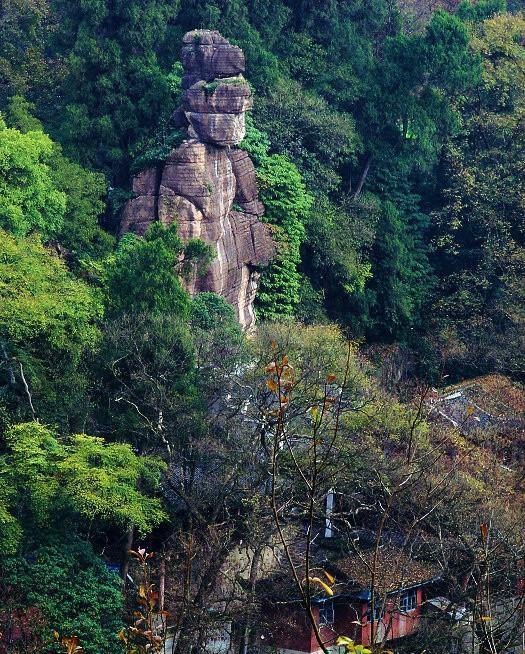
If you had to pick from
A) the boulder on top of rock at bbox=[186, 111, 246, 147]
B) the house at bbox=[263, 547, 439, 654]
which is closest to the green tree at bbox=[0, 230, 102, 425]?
the house at bbox=[263, 547, 439, 654]

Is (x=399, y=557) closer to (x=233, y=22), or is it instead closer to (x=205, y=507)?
(x=205, y=507)

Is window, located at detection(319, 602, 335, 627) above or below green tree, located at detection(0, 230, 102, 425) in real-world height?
below

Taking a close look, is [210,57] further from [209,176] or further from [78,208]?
[78,208]

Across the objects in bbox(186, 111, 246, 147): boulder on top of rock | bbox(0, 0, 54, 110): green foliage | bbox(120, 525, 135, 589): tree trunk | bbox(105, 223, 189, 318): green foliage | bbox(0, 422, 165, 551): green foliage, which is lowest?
bbox(120, 525, 135, 589): tree trunk

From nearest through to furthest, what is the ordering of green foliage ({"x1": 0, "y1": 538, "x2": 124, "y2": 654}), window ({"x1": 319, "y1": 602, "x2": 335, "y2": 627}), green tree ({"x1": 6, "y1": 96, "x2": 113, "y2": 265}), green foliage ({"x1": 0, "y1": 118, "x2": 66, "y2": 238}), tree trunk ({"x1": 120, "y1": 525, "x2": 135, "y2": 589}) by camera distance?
green foliage ({"x1": 0, "y1": 538, "x2": 124, "y2": 654}) → tree trunk ({"x1": 120, "y1": 525, "x2": 135, "y2": 589}) → window ({"x1": 319, "y1": 602, "x2": 335, "y2": 627}) → green foliage ({"x1": 0, "y1": 118, "x2": 66, "y2": 238}) → green tree ({"x1": 6, "y1": 96, "x2": 113, "y2": 265})

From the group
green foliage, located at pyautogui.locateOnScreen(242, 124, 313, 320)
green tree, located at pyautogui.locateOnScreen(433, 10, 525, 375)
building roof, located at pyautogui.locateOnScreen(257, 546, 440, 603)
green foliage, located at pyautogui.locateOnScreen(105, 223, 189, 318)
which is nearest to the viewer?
building roof, located at pyautogui.locateOnScreen(257, 546, 440, 603)

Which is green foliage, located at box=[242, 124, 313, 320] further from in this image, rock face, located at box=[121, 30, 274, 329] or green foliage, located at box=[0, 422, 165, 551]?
green foliage, located at box=[0, 422, 165, 551]
